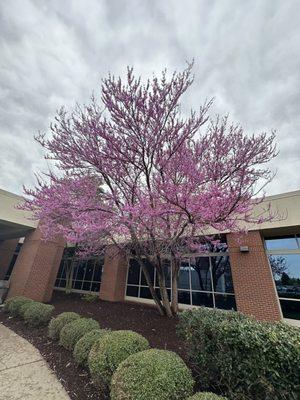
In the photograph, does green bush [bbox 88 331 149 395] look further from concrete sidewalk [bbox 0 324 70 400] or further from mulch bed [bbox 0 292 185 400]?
concrete sidewalk [bbox 0 324 70 400]

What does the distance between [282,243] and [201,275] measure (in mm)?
3797

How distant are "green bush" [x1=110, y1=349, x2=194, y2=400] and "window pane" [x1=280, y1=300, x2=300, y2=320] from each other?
7.13 meters

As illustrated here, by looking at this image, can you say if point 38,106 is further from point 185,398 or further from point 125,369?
point 185,398

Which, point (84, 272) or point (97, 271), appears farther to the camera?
point (84, 272)

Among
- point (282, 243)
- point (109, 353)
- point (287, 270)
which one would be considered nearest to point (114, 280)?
point (287, 270)

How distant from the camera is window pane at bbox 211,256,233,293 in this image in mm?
9195

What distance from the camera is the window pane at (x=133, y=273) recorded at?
39.8ft

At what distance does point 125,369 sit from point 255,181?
5113 millimetres

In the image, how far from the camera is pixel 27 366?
421cm

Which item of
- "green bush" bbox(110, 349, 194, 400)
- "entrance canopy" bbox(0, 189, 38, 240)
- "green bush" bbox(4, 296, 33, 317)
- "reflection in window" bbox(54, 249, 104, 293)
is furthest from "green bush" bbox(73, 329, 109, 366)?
"reflection in window" bbox(54, 249, 104, 293)

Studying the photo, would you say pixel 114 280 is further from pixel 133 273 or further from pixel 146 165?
pixel 146 165

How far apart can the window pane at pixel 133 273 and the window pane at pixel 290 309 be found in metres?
7.10

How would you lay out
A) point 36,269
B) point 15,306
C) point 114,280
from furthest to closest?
point 114,280 → point 36,269 → point 15,306

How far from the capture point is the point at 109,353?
11.0 feet
